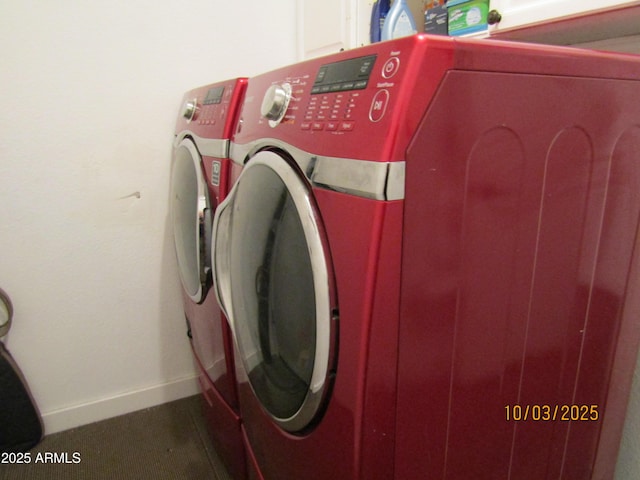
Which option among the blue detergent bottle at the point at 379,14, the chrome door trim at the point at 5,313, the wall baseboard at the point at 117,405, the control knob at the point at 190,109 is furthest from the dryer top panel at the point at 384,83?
the wall baseboard at the point at 117,405

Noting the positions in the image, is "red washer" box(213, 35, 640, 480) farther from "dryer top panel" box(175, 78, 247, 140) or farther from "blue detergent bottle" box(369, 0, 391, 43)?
"blue detergent bottle" box(369, 0, 391, 43)

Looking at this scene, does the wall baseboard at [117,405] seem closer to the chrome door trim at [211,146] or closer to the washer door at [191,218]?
the washer door at [191,218]

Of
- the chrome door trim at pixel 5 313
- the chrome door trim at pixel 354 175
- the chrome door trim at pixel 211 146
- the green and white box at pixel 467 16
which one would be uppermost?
the green and white box at pixel 467 16

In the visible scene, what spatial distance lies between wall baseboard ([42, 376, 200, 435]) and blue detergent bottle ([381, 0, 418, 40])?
1.68 meters

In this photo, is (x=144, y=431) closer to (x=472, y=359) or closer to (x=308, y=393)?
(x=308, y=393)

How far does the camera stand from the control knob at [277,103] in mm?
800

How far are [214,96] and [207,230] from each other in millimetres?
416

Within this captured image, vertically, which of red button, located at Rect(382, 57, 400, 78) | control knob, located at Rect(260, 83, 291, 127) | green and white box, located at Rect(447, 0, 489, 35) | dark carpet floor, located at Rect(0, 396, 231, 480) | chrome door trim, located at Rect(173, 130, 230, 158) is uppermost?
green and white box, located at Rect(447, 0, 489, 35)

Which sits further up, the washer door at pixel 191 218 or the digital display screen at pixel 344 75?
the digital display screen at pixel 344 75

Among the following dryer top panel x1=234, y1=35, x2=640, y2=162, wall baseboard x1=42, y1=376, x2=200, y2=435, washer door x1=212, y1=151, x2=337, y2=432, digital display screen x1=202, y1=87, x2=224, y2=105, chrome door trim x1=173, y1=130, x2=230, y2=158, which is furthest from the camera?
wall baseboard x1=42, y1=376, x2=200, y2=435

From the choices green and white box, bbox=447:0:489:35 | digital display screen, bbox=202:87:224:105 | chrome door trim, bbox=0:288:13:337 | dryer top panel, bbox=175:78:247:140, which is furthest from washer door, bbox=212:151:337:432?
chrome door trim, bbox=0:288:13:337

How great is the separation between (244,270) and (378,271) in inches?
20.7

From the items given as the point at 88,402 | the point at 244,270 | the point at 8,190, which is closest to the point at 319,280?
the point at 244,270

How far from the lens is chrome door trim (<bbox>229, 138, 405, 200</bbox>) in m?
0.58
